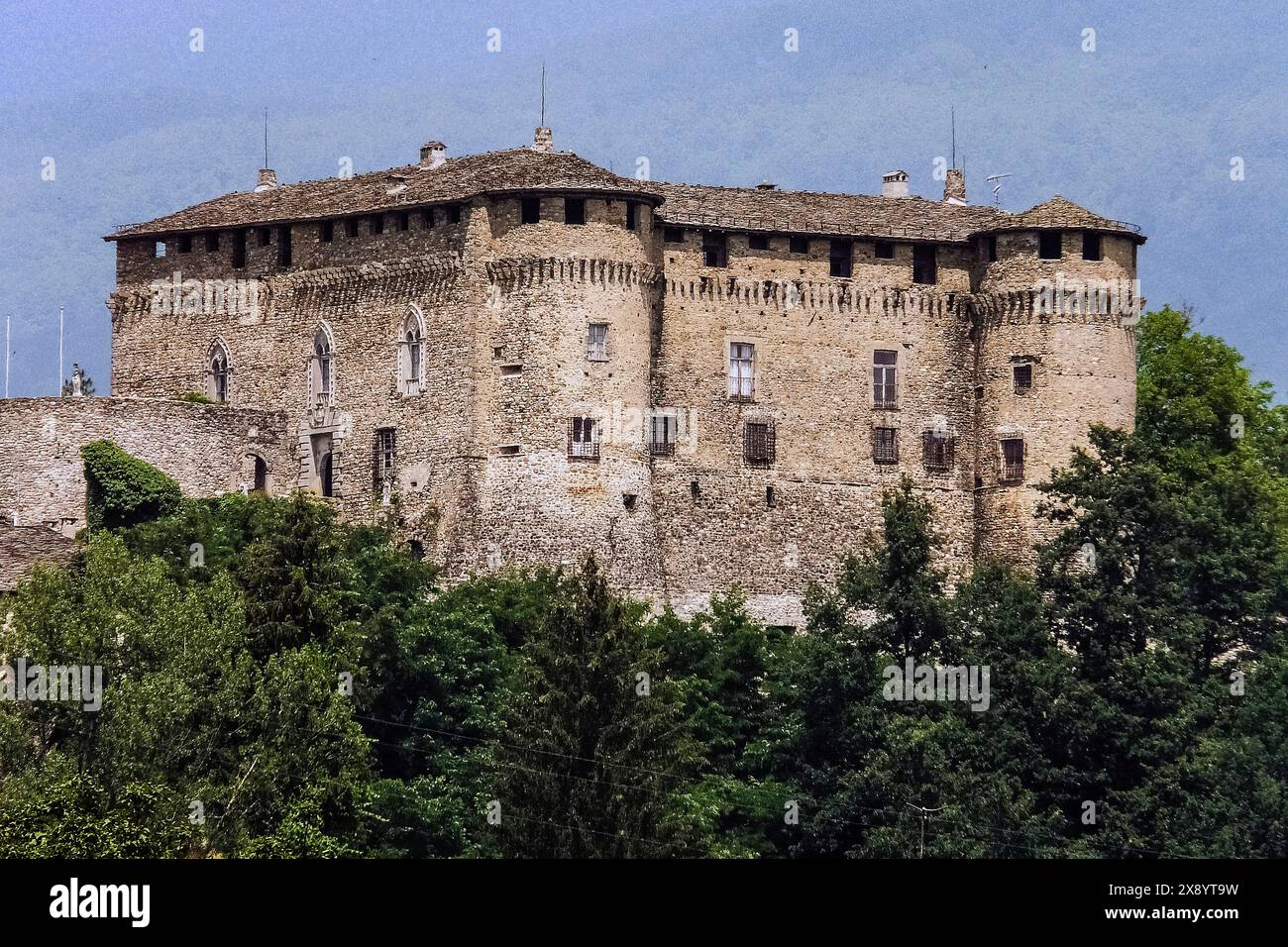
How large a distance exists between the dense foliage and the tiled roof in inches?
327

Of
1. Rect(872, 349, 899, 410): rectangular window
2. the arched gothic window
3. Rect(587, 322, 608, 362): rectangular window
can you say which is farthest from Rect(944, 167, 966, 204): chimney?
the arched gothic window

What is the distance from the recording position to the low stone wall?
69312 millimetres

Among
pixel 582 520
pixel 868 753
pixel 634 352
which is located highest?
pixel 634 352

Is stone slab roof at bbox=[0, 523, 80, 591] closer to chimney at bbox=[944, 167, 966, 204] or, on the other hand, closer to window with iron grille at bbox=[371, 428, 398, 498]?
window with iron grille at bbox=[371, 428, 398, 498]

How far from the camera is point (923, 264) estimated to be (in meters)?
73.7

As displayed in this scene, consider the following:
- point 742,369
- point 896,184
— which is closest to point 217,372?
point 742,369

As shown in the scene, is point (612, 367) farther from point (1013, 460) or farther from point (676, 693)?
point (1013, 460)

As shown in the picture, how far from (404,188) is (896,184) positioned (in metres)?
14.9

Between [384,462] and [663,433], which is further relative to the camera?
[384,462]

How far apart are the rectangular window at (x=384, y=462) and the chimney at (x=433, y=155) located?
772cm
